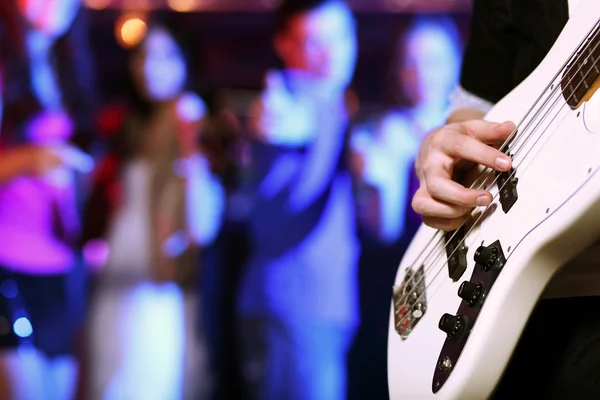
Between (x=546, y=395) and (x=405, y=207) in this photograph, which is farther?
(x=405, y=207)

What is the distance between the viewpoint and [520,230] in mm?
771

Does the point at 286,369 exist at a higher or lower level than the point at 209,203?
lower

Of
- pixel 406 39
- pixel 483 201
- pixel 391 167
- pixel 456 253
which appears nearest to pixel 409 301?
pixel 456 253

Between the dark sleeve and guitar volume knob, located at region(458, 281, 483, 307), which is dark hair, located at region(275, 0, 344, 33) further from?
guitar volume knob, located at region(458, 281, 483, 307)

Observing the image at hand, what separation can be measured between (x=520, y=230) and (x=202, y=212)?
2.70 meters

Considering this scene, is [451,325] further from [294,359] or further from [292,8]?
[292,8]

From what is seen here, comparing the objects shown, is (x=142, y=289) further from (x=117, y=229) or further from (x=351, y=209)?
(x=351, y=209)

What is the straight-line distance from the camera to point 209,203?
3383 millimetres

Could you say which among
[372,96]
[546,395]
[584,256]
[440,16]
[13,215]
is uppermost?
[584,256]

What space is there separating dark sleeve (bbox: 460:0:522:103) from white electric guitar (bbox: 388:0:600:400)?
0.50 ft

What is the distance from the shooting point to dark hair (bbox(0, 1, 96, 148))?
3410mm

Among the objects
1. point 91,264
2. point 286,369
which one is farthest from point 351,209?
point 91,264

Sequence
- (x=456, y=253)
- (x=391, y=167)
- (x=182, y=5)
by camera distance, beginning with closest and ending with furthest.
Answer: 1. (x=456, y=253)
2. (x=391, y=167)
3. (x=182, y=5)

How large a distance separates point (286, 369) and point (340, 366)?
0.27 metres
